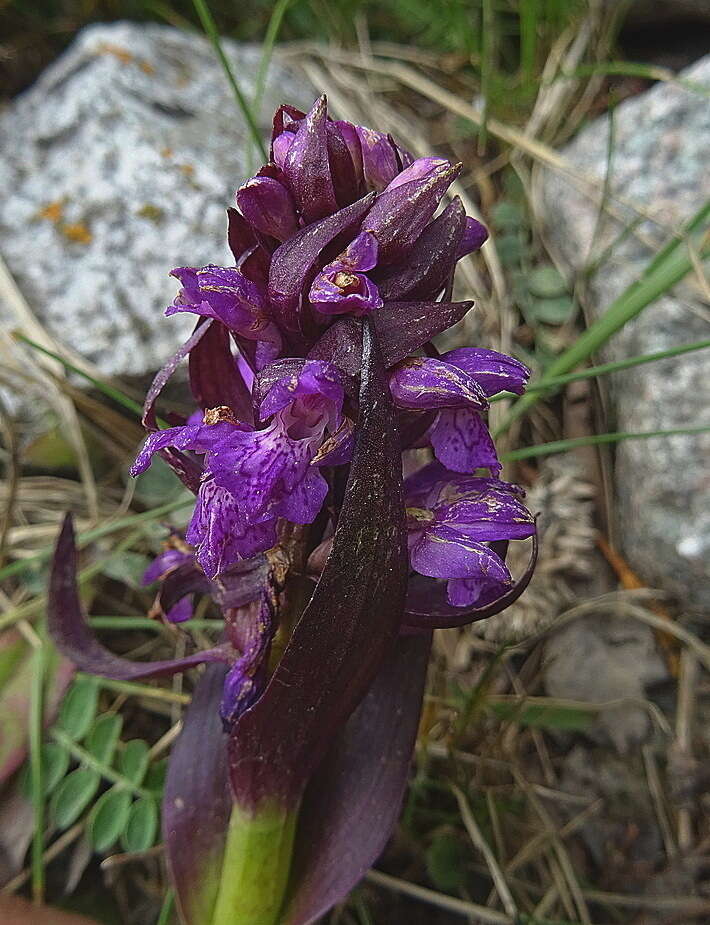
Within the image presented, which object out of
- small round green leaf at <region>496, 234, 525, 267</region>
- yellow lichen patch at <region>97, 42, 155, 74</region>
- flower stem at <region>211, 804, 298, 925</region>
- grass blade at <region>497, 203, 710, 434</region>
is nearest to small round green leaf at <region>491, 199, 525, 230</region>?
small round green leaf at <region>496, 234, 525, 267</region>

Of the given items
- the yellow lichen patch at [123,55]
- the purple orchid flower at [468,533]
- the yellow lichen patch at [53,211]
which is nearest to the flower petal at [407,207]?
the purple orchid flower at [468,533]

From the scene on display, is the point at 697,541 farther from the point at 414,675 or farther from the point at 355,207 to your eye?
the point at 355,207

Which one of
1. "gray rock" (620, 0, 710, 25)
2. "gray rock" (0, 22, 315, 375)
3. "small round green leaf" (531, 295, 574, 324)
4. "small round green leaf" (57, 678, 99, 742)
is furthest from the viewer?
"gray rock" (620, 0, 710, 25)

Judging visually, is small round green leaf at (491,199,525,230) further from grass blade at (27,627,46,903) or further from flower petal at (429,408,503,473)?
grass blade at (27,627,46,903)

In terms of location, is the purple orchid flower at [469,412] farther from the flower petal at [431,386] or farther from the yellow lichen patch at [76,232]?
the yellow lichen patch at [76,232]

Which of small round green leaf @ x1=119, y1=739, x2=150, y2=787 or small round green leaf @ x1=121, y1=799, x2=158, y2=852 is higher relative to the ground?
small round green leaf @ x1=119, y1=739, x2=150, y2=787

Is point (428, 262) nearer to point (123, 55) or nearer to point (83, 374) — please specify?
point (83, 374)

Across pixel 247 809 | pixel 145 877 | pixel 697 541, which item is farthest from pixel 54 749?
pixel 697 541
